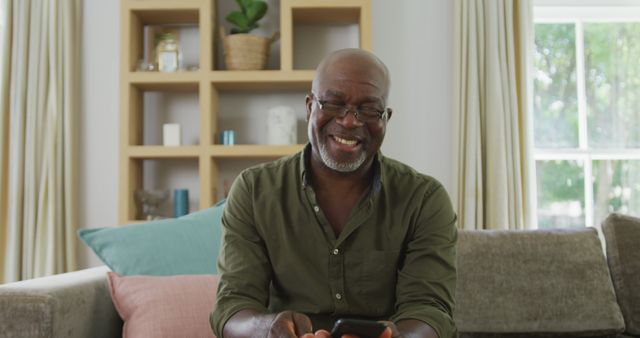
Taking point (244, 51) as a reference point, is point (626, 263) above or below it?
below

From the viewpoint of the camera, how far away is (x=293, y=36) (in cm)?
328

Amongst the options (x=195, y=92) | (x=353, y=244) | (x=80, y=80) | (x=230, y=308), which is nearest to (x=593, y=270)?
(x=353, y=244)

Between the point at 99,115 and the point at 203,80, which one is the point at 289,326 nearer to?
the point at 203,80

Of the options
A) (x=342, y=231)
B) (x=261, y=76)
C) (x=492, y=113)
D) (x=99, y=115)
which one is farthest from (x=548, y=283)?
(x=99, y=115)

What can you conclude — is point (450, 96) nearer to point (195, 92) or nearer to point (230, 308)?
point (195, 92)

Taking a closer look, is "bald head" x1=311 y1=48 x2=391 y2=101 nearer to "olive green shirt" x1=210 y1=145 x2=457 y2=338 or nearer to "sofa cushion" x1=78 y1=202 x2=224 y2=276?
"olive green shirt" x1=210 y1=145 x2=457 y2=338

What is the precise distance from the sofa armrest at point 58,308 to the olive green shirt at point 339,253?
0.33 metres

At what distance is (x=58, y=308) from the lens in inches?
53.8

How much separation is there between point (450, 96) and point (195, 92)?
1.27 m

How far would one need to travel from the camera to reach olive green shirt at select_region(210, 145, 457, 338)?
4.63 ft

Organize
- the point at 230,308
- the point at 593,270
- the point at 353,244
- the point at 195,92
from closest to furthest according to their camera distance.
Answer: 1. the point at 230,308
2. the point at 353,244
3. the point at 593,270
4. the point at 195,92

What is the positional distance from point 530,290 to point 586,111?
5.47ft

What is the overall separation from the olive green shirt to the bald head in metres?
0.19

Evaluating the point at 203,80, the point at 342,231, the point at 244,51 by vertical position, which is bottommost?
the point at 342,231
